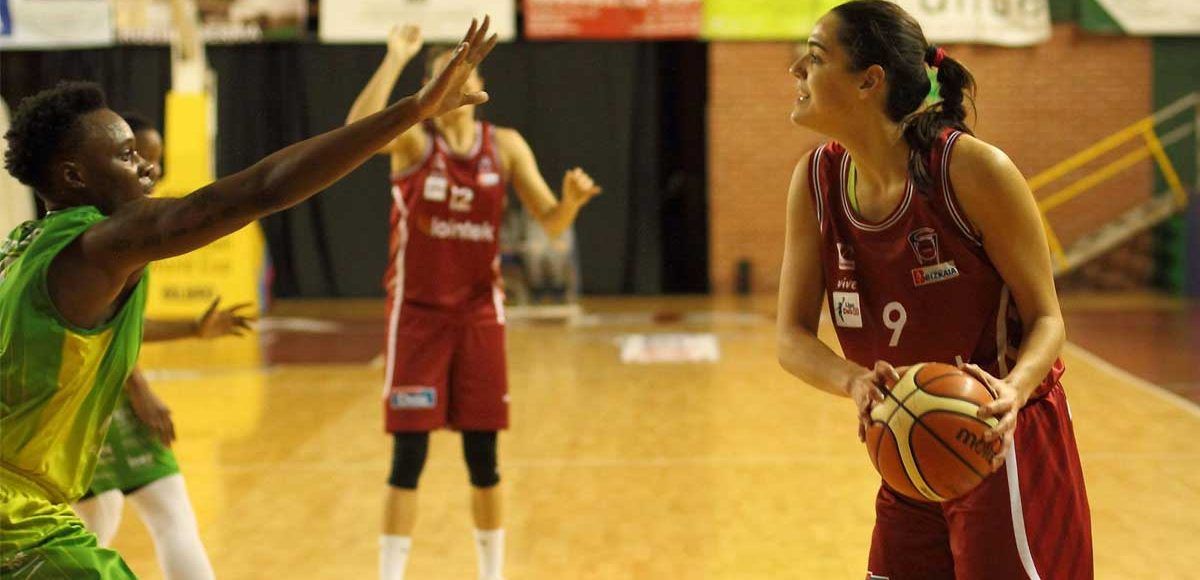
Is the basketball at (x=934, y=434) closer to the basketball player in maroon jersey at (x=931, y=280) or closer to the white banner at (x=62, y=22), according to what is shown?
the basketball player in maroon jersey at (x=931, y=280)

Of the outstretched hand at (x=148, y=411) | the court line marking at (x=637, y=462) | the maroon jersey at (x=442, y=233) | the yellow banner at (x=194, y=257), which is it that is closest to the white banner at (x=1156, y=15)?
the court line marking at (x=637, y=462)

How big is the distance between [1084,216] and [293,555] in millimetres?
10750

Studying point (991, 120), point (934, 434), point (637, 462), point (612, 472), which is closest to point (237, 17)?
point (991, 120)

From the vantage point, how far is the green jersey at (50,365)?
1.93 m

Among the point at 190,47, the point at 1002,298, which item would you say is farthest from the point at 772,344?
the point at 1002,298

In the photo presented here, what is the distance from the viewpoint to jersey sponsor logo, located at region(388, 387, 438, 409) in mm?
3820

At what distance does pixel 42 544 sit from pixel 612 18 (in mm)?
11355

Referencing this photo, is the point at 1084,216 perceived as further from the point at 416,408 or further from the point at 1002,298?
the point at 1002,298

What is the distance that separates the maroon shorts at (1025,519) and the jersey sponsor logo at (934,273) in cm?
25

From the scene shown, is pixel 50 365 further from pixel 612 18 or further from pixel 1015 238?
pixel 612 18

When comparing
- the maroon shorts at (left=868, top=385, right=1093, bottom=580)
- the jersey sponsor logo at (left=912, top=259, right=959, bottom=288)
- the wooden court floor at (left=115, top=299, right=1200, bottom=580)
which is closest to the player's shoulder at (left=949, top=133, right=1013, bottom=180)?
the jersey sponsor logo at (left=912, top=259, right=959, bottom=288)

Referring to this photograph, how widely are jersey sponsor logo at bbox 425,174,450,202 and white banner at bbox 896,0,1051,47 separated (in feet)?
29.6

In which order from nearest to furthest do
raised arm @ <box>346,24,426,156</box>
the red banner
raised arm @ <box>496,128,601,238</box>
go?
raised arm @ <box>346,24,426,156</box> → raised arm @ <box>496,128,601,238</box> → the red banner

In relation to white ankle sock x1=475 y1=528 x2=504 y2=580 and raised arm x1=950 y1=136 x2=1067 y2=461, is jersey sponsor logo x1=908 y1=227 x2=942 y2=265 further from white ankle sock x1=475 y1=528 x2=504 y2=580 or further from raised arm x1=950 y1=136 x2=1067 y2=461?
white ankle sock x1=475 y1=528 x2=504 y2=580
